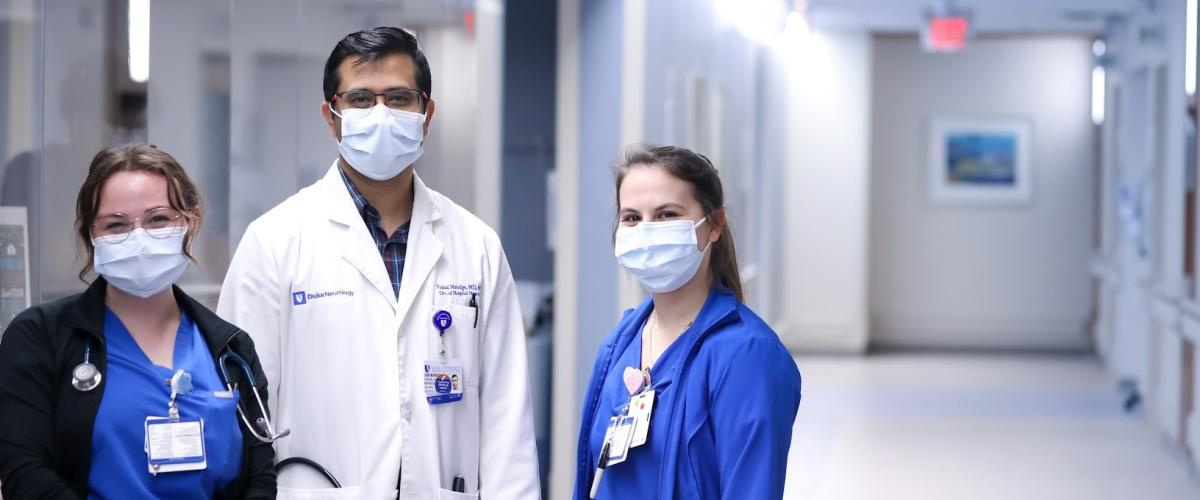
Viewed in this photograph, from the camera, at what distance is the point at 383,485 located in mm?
2297

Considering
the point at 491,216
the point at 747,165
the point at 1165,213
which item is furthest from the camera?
the point at 747,165

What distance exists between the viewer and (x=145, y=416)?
196 cm

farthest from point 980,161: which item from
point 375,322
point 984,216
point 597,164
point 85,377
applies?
point 85,377

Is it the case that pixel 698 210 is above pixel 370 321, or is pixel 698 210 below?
above

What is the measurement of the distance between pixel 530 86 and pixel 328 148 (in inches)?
120

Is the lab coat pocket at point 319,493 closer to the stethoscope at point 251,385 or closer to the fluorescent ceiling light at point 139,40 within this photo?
the stethoscope at point 251,385

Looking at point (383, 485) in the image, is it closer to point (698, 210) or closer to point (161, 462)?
point (161, 462)

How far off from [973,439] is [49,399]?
6728mm

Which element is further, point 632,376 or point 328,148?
point 328,148

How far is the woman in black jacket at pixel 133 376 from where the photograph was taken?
1881 millimetres

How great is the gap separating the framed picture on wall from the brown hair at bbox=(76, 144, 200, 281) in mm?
12151

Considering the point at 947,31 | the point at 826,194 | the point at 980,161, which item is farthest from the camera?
the point at 980,161

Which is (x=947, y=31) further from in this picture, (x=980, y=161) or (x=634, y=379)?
(x=634, y=379)

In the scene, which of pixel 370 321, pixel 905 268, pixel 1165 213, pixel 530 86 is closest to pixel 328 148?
pixel 370 321
